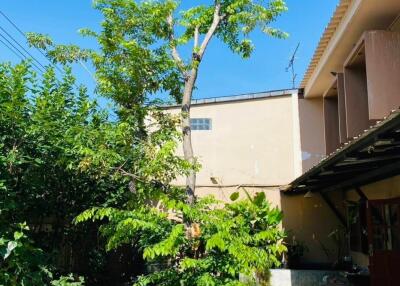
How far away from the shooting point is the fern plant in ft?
20.3

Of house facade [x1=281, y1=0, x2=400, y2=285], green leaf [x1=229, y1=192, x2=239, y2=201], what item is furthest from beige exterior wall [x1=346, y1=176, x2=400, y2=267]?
green leaf [x1=229, y1=192, x2=239, y2=201]

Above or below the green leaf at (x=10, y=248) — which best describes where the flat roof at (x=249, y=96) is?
above

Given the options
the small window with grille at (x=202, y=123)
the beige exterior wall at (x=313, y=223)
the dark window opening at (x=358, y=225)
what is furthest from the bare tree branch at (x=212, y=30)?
the beige exterior wall at (x=313, y=223)

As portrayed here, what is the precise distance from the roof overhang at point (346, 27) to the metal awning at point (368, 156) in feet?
8.04

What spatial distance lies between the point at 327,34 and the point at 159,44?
383 cm

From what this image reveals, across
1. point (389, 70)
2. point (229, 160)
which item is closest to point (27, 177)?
point (389, 70)

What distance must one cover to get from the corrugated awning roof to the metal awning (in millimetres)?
2784

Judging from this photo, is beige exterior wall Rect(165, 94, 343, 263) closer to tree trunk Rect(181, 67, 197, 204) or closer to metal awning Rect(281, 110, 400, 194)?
metal awning Rect(281, 110, 400, 194)

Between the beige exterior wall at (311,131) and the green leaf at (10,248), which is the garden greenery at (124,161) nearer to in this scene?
the green leaf at (10,248)

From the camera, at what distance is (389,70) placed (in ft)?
26.8

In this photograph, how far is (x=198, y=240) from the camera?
6.78 metres

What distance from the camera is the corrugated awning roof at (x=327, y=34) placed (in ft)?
29.0

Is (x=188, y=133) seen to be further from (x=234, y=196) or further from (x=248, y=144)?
(x=248, y=144)

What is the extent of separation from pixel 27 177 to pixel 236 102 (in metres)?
8.90
